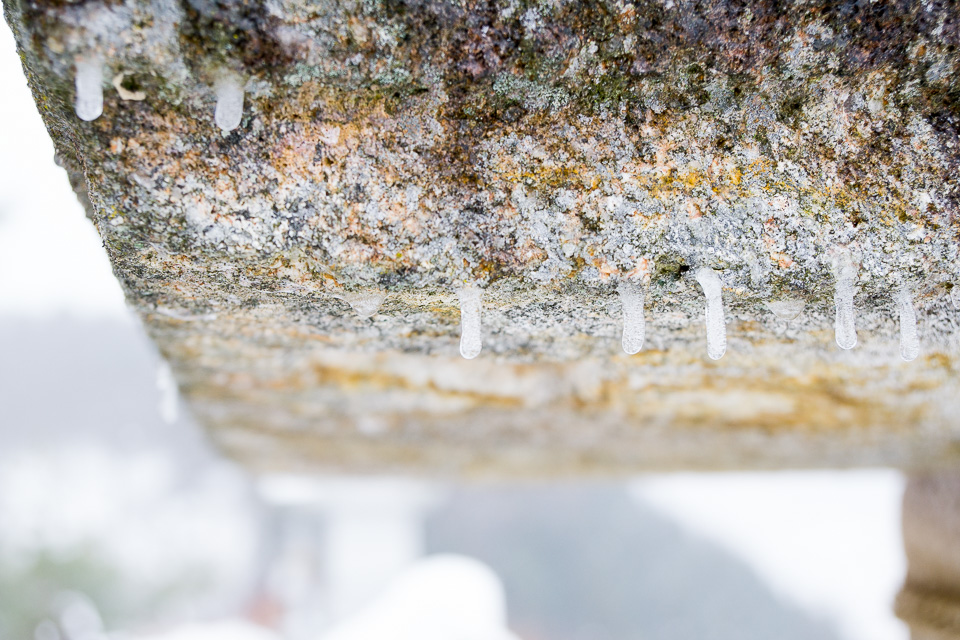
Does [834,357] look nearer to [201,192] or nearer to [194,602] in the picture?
[201,192]

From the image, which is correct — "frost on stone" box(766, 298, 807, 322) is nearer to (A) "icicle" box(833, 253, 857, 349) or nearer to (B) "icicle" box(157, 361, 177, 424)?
(A) "icicle" box(833, 253, 857, 349)

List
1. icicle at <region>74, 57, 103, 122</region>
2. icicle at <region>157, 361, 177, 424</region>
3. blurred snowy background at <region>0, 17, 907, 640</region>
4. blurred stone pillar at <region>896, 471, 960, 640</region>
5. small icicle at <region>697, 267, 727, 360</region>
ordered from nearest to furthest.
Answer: icicle at <region>74, 57, 103, 122</region> < small icicle at <region>697, 267, 727, 360</region> < icicle at <region>157, 361, 177, 424</region> < blurred stone pillar at <region>896, 471, 960, 640</region> < blurred snowy background at <region>0, 17, 907, 640</region>

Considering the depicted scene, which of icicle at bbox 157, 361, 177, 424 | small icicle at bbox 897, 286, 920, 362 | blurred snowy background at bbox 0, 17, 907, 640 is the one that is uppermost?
small icicle at bbox 897, 286, 920, 362

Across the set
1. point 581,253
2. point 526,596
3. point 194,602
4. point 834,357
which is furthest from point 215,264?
point 526,596

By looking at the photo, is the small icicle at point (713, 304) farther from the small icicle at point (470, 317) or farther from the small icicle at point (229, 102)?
the small icicle at point (229, 102)

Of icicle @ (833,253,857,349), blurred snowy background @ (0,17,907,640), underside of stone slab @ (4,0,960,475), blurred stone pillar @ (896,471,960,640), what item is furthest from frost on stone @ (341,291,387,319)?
blurred snowy background @ (0,17,907,640)

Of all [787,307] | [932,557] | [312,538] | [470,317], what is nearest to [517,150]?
[470,317]

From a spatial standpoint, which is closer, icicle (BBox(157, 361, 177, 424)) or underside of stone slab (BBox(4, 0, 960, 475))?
underside of stone slab (BBox(4, 0, 960, 475))
